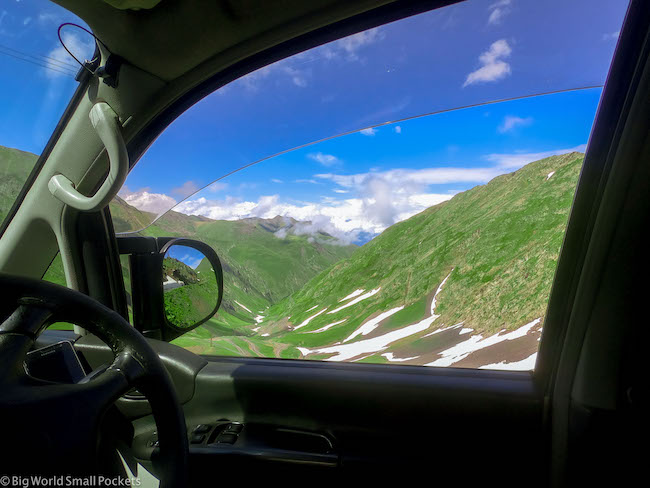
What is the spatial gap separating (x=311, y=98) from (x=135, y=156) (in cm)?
90

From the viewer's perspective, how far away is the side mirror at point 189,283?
224 centimetres

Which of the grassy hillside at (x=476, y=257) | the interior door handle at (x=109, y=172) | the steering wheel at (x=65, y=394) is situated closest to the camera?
the steering wheel at (x=65, y=394)

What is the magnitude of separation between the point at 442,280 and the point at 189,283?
1.45 m

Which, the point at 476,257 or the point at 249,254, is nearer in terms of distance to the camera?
the point at 476,257

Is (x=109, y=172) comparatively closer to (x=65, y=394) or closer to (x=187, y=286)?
(x=187, y=286)

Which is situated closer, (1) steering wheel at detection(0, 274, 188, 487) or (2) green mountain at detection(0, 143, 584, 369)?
(1) steering wheel at detection(0, 274, 188, 487)

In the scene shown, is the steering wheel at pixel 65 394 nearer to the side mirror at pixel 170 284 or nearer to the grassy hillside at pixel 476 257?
the side mirror at pixel 170 284

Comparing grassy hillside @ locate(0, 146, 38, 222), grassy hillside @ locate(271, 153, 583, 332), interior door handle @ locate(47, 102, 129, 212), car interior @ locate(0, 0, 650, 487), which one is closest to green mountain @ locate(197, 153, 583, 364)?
grassy hillside @ locate(271, 153, 583, 332)

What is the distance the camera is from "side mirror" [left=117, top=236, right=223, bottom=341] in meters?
2.20

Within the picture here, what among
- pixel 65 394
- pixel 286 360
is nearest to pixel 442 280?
pixel 286 360

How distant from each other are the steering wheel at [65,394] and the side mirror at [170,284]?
1149 millimetres

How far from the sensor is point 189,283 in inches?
92.2

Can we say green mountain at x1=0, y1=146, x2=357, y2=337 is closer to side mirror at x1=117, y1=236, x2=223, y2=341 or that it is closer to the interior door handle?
side mirror at x1=117, y1=236, x2=223, y2=341

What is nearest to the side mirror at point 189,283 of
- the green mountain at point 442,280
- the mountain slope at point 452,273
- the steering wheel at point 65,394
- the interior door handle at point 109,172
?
the green mountain at point 442,280
